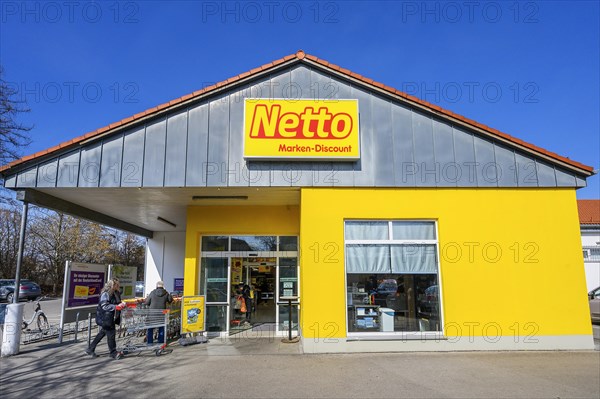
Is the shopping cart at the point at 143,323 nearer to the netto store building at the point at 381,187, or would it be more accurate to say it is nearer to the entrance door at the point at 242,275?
the entrance door at the point at 242,275

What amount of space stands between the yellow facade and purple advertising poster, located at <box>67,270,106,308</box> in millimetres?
6399

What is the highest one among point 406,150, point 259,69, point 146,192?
point 259,69

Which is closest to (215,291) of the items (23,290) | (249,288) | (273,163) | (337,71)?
(249,288)

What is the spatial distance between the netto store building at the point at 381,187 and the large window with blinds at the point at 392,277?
0.03 m

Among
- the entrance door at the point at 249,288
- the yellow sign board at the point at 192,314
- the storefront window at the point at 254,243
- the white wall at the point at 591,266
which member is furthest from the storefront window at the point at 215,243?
the white wall at the point at 591,266

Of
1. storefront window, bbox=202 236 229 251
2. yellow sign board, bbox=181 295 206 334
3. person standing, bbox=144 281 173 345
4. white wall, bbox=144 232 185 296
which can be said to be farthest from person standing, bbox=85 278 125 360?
white wall, bbox=144 232 185 296

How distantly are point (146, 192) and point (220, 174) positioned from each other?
83.3 inches

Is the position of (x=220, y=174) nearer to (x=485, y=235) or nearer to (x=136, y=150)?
(x=136, y=150)

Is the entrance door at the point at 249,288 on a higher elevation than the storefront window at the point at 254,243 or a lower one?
lower

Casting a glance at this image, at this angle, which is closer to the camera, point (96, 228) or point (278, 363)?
point (278, 363)

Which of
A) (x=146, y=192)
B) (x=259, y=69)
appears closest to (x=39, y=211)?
(x=146, y=192)

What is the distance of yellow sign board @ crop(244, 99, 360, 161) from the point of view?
934cm

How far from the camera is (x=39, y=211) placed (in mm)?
34531

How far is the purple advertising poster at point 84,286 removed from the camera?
11.1m
